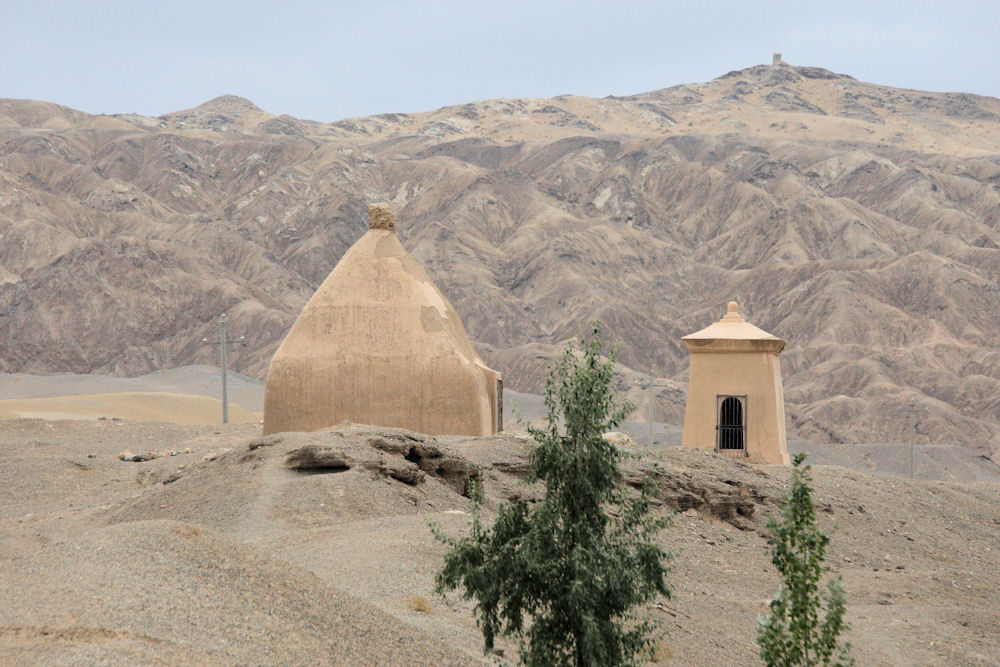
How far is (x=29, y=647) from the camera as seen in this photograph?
6473mm

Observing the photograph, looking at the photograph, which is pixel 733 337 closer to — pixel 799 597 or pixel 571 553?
pixel 571 553

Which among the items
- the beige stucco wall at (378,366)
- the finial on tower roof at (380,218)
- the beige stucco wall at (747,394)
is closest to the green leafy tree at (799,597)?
the beige stucco wall at (378,366)

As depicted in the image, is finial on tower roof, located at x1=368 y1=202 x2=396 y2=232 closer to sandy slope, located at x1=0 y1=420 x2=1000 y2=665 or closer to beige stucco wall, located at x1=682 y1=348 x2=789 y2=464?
sandy slope, located at x1=0 y1=420 x2=1000 y2=665

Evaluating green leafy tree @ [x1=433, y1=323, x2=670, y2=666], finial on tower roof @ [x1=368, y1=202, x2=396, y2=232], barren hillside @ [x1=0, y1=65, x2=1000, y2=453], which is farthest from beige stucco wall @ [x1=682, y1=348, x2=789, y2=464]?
barren hillside @ [x1=0, y1=65, x2=1000, y2=453]

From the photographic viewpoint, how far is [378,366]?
60.6 feet

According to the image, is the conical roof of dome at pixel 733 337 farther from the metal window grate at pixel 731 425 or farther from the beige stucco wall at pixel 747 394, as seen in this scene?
the metal window grate at pixel 731 425

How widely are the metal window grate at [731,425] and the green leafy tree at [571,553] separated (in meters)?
15.3

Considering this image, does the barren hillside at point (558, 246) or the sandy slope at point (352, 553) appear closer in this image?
the sandy slope at point (352, 553)

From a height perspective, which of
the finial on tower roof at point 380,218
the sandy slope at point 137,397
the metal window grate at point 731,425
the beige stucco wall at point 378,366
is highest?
the finial on tower roof at point 380,218

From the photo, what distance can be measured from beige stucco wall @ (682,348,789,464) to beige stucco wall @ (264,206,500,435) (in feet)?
16.8

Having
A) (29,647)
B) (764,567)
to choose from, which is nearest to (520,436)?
(764,567)

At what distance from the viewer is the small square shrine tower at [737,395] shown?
22453mm

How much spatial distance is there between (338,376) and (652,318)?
5770cm

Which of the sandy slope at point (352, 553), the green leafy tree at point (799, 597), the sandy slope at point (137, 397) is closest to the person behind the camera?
the green leafy tree at point (799, 597)
